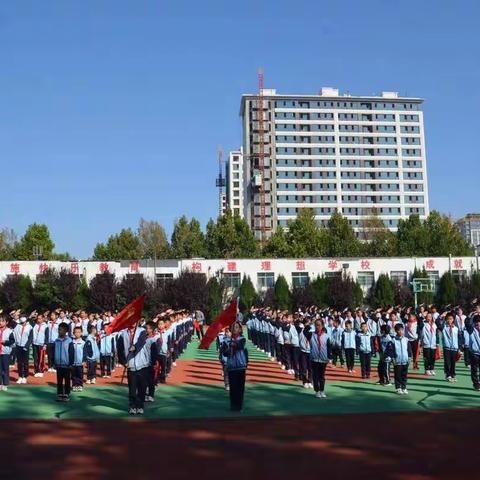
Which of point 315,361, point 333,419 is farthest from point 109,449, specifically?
point 315,361

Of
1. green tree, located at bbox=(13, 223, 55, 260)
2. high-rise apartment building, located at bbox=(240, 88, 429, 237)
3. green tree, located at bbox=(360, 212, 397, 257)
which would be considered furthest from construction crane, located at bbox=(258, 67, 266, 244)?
green tree, located at bbox=(13, 223, 55, 260)

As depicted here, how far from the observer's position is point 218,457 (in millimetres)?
8633

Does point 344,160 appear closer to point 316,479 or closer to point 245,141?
A: point 245,141

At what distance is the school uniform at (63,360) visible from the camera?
43.8ft

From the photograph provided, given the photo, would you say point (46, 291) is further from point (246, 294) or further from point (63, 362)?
point (63, 362)

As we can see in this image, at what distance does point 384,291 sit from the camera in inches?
2042

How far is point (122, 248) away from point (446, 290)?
44433mm

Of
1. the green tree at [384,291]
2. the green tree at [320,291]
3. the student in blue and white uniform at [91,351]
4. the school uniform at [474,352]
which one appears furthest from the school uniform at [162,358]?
the green tree at [384,291]

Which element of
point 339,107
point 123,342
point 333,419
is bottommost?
point 333,419

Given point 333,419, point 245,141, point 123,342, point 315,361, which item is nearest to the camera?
point 333,419

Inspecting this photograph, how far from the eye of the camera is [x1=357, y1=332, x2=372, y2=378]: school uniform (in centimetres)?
1702

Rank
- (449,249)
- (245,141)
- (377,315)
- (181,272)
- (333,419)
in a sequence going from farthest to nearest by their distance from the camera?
(245,141) < (449,249) < (181,272) < (377,315) < (333,419)

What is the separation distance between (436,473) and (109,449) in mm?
4628

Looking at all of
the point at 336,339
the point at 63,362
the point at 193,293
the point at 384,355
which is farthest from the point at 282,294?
the point at 63,362
